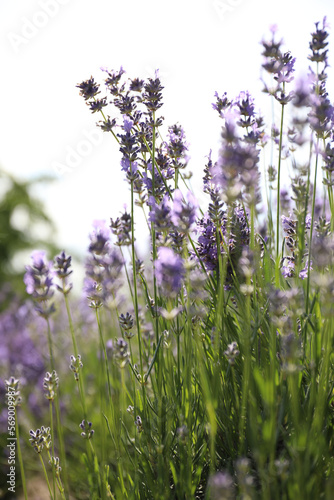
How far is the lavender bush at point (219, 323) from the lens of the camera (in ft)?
3.43

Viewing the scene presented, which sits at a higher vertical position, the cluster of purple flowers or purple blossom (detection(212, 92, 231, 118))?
purple blossom (detection(212, 92, 231, 118))

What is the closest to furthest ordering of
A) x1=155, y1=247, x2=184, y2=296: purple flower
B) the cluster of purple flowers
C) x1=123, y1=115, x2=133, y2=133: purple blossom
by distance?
x1=155, y1=247, x2=184, y2=296: purple flower, the cluster of purple flowers, x1=123, y1=115, x2=133, y2=133: purple blossom

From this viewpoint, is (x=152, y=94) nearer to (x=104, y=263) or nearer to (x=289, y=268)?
(x=104, y=263)

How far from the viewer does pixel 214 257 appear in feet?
5.65

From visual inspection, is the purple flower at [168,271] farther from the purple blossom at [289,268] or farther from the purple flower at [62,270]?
the purple blossom at [289,268]

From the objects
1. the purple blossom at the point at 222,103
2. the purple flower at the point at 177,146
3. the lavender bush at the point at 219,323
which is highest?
the purple blossom at the point at 222,103

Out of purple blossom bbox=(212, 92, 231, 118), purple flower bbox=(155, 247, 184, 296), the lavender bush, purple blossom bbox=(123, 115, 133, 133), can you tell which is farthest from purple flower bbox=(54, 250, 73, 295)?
purple blossom bbox=(212, 92, 231, 118)

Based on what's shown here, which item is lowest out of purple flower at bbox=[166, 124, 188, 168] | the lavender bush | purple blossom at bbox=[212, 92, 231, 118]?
the lavender bush

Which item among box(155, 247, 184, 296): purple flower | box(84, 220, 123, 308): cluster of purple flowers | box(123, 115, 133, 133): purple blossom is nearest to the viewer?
box(155, 247, 184, 296): purple flower

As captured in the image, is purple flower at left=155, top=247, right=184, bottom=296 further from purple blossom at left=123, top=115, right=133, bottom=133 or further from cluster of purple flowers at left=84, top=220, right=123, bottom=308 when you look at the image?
purple blossom at left=123, top=115, right=133, bottom=133

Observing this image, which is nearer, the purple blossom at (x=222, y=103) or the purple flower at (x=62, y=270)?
the purple flower at (x=62, y=270)

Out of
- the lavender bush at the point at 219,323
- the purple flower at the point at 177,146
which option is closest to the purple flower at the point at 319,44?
the lavender bush at the point at 219,323

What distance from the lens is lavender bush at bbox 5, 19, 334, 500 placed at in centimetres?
105

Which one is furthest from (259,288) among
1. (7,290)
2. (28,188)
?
(28,188)
